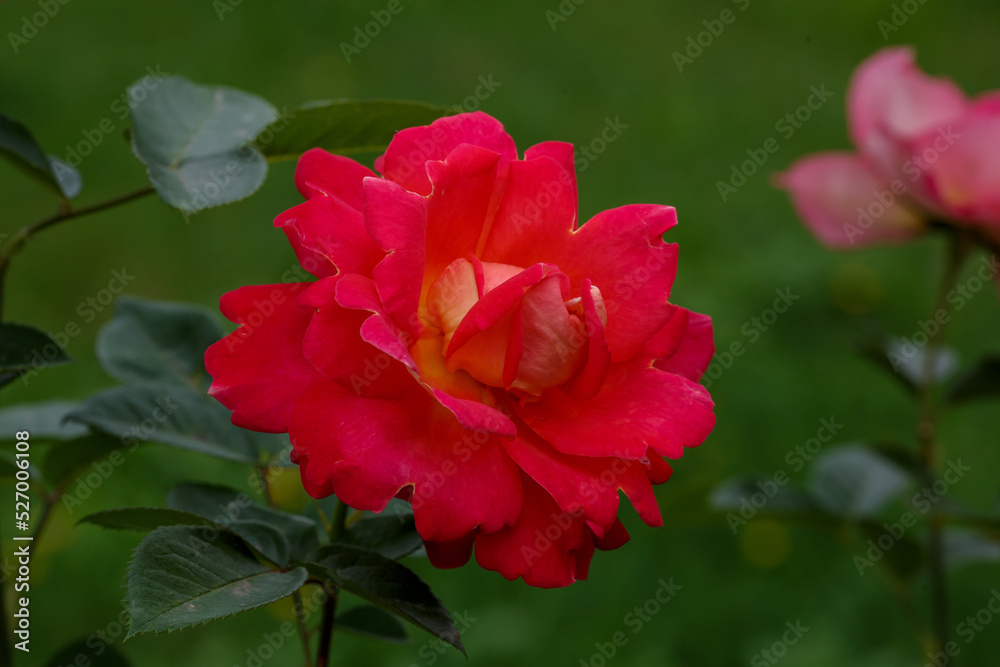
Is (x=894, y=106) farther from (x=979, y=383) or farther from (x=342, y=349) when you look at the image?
(x=342, y=349)

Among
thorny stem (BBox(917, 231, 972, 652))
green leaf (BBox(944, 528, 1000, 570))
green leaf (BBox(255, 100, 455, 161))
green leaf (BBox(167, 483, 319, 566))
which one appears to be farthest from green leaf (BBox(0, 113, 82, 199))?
green leaf (BBox(944, 528, 1000, 570))

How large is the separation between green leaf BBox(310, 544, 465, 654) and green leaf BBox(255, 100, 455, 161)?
32cm

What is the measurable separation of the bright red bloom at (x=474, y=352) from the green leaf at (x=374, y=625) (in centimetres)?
23

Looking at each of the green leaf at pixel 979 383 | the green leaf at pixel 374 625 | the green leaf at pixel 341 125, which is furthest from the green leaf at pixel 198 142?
the green leaf at pixel 979 383

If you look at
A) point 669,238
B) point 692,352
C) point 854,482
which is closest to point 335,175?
point 692,352

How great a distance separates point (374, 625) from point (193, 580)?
10.1 inches

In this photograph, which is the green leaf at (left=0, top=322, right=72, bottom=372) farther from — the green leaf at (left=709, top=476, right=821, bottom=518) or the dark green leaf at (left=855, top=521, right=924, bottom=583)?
the dark green leaf at (left=855, top=521, right=924, bottom=583)

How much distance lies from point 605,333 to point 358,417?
175mm

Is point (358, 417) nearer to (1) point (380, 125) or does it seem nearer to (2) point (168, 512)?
(2) point (168, 512)

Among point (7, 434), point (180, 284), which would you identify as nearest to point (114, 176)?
point (180, 284)

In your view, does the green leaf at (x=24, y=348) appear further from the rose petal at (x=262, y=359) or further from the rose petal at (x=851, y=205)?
the rose petal at (x=851, y=205)

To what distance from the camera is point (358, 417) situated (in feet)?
2.00

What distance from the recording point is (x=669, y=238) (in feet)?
8.66

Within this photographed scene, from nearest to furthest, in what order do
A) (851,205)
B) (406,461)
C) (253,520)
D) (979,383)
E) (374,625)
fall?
(406,461), (253,520), (374,625), (979,383), (851,205)
